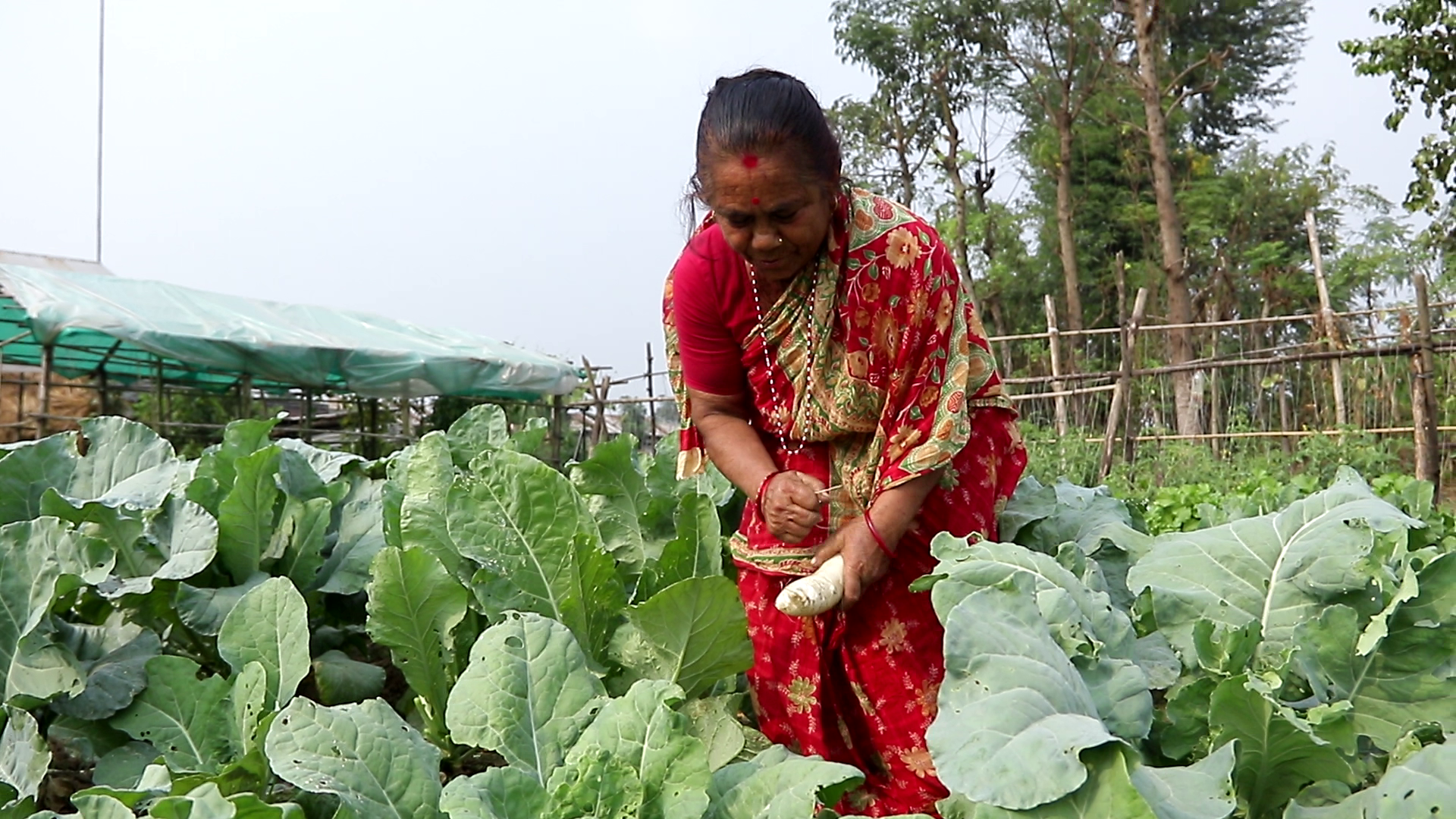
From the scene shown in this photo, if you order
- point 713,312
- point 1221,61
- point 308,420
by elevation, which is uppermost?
point 1221,61

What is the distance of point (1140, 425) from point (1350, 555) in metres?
9.63

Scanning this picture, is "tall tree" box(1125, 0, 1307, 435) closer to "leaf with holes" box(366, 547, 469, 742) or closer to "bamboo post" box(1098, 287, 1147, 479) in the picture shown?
"bamboo post" box(1098, 287, 1147, 479)

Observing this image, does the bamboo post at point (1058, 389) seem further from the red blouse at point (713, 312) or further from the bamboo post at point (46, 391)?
the bamboo post at point (46, 391)

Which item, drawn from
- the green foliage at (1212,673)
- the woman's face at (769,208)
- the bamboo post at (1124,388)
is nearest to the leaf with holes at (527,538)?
the woman's face at (769,208)

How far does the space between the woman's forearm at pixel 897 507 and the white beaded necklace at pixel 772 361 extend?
24cm

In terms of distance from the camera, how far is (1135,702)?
1190mm

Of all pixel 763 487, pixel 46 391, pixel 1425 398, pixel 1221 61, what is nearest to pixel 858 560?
pixel 763 487

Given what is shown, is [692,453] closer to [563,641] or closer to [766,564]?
[766,564]

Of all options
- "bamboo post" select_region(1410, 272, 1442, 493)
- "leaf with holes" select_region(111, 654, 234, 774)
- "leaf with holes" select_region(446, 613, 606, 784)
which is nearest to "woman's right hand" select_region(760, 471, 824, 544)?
Answer: "leaf with holes" select_region(446, 613, 606, 784)

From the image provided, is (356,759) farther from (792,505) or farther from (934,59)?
(934,59)

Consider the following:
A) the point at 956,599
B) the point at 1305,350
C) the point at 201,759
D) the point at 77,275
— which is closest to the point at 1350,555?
the point at 956,599

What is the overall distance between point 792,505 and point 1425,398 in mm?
6445

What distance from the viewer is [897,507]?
1.63m

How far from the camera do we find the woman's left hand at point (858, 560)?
161 cm
